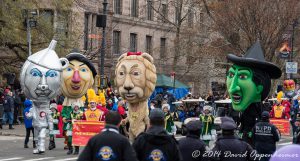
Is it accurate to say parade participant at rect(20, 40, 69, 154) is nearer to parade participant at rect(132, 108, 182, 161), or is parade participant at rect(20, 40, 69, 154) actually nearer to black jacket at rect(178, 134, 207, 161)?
black jacket at rect(178, 134, 207, 161)

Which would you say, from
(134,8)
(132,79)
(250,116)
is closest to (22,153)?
(132,79)

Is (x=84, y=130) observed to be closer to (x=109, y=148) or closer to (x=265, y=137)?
(x=265, y=137)

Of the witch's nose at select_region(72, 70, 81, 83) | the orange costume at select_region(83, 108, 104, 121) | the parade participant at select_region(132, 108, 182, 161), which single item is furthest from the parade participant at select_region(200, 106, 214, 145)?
the parade participant at select_region(132, 108, 182, 161)

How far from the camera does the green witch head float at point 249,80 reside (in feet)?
53.7

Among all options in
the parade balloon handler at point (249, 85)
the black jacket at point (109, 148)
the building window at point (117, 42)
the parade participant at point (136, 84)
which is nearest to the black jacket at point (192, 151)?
the black jacket at point (109, 148)

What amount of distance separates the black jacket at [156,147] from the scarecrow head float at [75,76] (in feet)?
36.9

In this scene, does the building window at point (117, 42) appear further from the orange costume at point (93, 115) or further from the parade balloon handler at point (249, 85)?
the parade balloon handler at point (249, 85)

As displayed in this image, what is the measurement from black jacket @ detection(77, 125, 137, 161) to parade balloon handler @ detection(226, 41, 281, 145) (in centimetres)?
737

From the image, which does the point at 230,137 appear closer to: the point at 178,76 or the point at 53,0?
the point at 53,0

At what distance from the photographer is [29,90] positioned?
19906 mm

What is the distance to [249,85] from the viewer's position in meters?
16.4

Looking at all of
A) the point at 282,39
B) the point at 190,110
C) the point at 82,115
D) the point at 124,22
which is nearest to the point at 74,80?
the point at 82,115

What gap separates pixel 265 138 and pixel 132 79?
4.33 m

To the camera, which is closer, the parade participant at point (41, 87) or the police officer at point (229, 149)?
the police officer at point (229, 149)
